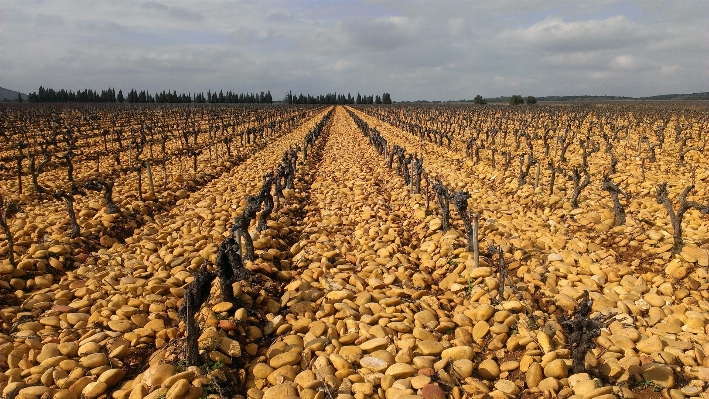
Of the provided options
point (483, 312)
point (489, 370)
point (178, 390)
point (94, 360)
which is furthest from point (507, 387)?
point (94, 360)

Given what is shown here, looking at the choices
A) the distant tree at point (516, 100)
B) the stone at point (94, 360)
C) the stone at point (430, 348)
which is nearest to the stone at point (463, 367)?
the stone at point (430, 348)

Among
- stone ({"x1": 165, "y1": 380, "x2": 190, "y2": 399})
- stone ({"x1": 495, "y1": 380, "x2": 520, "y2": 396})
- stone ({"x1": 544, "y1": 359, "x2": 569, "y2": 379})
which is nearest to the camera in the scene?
stone ({"x1": 165, "y1": 380, "x2": 190, "y2": 399})

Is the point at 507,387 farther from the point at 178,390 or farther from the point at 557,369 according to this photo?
the point at 178,390

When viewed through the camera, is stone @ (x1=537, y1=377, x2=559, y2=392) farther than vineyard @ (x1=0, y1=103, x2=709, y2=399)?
No

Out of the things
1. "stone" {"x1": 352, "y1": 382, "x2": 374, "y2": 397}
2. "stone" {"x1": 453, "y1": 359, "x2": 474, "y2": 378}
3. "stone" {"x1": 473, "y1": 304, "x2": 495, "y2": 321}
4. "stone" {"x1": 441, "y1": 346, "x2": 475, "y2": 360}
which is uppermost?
"stone" {"x1": 473, "y1": 304, "x2": 495, "y2": 321}

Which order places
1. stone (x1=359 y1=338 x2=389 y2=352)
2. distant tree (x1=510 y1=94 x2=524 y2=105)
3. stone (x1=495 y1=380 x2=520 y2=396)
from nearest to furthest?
stone (x1=495 y1=380 x2=520 y2=396)
stone (x1=359 y1=338 x2=389 y2=352)
distant tree (x1=510 y1=94 x2=524 y2=105)

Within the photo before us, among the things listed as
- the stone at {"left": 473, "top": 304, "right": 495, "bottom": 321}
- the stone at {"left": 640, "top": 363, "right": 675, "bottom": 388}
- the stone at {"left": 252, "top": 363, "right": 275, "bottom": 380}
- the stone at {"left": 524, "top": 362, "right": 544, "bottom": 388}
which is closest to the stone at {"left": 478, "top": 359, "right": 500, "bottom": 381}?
the stone at {"left": 524, "top": 362, "right": 544, "bottom": 388}

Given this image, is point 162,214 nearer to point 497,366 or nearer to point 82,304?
point 82,304

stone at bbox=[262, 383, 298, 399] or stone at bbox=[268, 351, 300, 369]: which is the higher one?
stone at bbox=[268, 351, 300, 369]

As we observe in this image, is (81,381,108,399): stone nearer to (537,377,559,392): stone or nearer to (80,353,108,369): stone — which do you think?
(80,353,108,369): stone

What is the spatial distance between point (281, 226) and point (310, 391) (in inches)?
218

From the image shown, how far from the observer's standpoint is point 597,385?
4.24 metres

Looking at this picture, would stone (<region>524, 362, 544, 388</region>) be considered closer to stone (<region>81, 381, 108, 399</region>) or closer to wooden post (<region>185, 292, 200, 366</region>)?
wooden post (<region>185, 292, 200, 366</region>)

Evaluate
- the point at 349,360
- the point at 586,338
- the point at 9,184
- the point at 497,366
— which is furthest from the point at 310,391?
the point at 9,184
